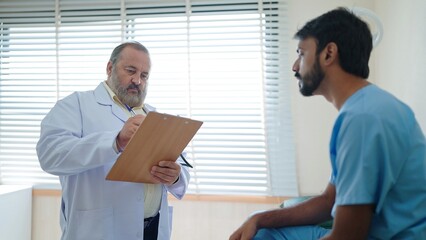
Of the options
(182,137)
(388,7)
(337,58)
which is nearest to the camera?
(337,58)

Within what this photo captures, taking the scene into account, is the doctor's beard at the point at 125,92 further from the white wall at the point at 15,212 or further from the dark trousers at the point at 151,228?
the white wall at the point at 15,212

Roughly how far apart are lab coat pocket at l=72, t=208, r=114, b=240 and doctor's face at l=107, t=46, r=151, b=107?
50cm

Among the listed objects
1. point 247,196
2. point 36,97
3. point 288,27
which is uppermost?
point 288,27

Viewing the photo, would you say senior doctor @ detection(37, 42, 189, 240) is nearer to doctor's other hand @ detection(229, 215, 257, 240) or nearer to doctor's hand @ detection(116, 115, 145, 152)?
doctor's hand @ detection(116, 115, 145, 152)

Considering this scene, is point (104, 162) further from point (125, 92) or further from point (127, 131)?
point (125, 92)

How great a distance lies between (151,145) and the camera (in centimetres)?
130

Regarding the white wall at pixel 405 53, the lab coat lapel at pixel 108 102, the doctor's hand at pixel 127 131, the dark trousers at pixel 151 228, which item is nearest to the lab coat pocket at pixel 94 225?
the dark trousers at pixel 151 228

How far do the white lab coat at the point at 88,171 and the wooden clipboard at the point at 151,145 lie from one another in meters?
0.09

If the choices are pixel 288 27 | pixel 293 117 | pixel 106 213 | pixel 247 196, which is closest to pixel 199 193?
pixel 247 196

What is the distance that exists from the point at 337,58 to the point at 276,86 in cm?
140

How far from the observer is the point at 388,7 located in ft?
6.93

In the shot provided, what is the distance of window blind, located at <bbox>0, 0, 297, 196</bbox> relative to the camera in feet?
7.84

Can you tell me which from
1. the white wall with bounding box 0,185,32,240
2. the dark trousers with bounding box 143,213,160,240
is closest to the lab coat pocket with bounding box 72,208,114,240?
the dark trousers with bounding box 143,213,160,240

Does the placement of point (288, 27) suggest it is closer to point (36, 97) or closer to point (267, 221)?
point (267, 221)
